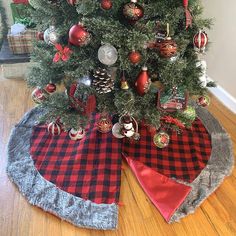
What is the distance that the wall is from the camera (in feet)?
5.78

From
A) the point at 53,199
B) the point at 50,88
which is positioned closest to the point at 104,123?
the point at 50,88

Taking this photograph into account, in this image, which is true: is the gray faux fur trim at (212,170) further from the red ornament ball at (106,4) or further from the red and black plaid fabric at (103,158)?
the red ornament ball at (106,4)

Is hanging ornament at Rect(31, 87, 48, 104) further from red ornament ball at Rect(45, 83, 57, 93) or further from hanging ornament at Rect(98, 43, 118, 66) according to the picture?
hanging ornament at Rect(98, 43, 118, 66)

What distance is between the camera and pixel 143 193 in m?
1.28

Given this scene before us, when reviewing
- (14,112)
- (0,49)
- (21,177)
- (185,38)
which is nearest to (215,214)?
(185,38)

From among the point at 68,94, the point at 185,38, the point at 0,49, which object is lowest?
the point at 0,49

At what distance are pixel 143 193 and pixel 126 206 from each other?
111mm

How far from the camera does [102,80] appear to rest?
3.94ft

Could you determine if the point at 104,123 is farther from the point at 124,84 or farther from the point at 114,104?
the point at 124,84

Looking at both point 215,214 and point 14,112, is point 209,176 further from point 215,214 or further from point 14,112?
point 14,112

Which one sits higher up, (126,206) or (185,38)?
(185,38)

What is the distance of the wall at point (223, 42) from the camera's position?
69.3 inches

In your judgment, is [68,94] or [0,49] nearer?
[68,94]

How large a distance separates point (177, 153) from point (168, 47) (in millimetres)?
586
